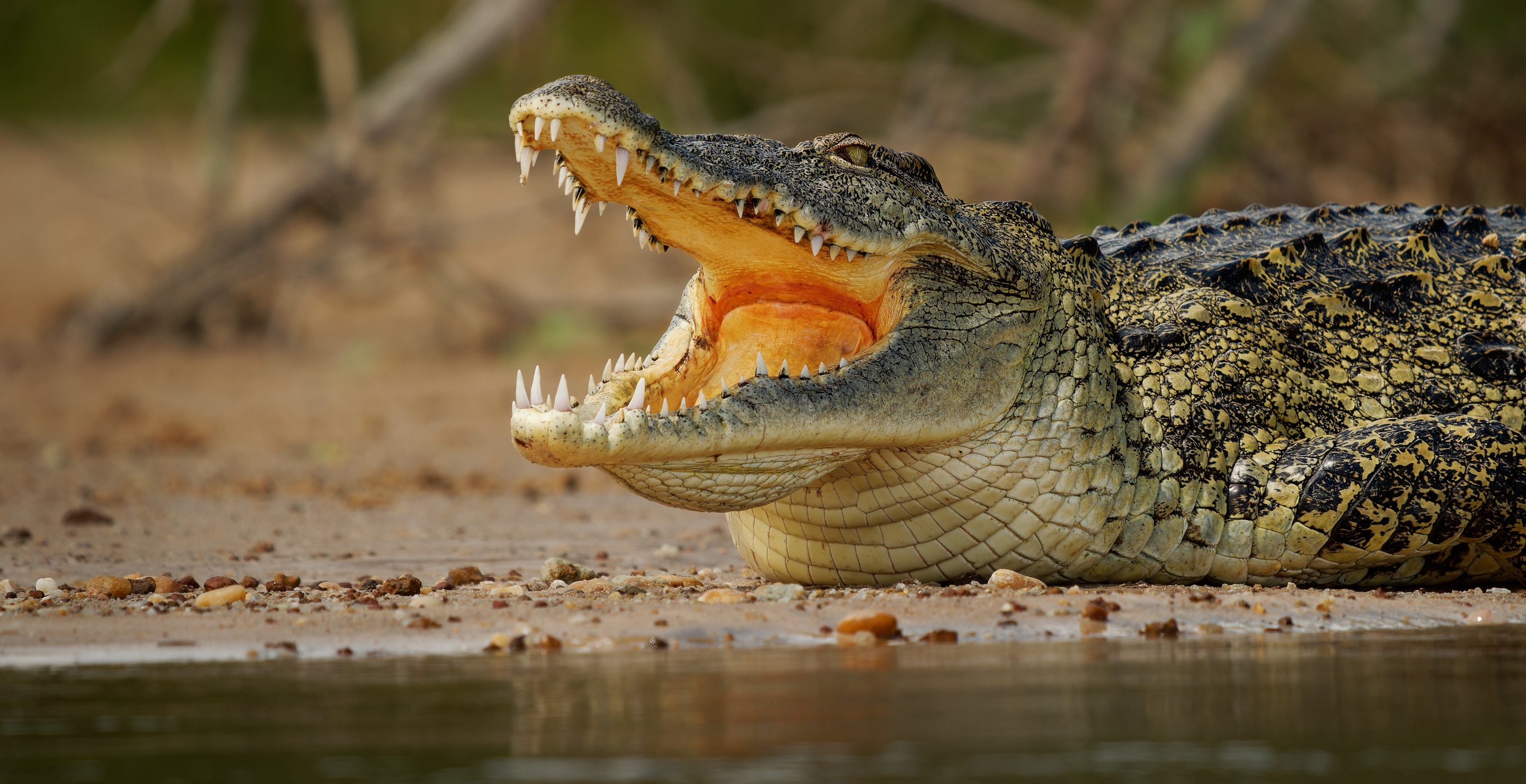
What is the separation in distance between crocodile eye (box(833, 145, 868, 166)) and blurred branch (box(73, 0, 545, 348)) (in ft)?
26.7

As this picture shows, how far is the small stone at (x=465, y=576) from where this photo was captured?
12.3 ft

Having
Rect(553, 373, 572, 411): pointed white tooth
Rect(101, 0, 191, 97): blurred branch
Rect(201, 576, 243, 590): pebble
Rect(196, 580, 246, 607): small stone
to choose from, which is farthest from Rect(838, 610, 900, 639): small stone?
Rect(101, 0, 191, 97): blurred branch

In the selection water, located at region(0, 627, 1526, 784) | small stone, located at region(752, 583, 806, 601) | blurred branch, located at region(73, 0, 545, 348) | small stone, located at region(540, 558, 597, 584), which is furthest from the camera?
blurred branch, located at region(73, 0, 545, 348)

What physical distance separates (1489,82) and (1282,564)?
26.7 ft

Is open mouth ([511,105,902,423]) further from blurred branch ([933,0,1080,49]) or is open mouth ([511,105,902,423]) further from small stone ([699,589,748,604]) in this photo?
blurred branch ([933,0,1080,49])

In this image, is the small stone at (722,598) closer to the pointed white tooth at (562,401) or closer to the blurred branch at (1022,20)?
the pointed white tooth at (562,401)

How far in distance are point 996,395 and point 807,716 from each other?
1710 mm

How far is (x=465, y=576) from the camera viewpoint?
3.77 metres

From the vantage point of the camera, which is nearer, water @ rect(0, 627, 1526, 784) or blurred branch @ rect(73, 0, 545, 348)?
water @ rect(0, 627, 1526, 784)

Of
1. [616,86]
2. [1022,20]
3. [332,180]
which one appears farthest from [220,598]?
[616,86]

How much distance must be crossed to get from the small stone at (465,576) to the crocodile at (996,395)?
0.61 meters

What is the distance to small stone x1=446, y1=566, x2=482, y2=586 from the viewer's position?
374cm

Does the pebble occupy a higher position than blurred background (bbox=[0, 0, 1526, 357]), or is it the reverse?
blurred background (bbox=[0, 0, 1526, 357])

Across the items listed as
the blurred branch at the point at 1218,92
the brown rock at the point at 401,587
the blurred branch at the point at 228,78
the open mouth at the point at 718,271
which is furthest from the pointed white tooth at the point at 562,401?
the blurred branch at the point at 228,78
